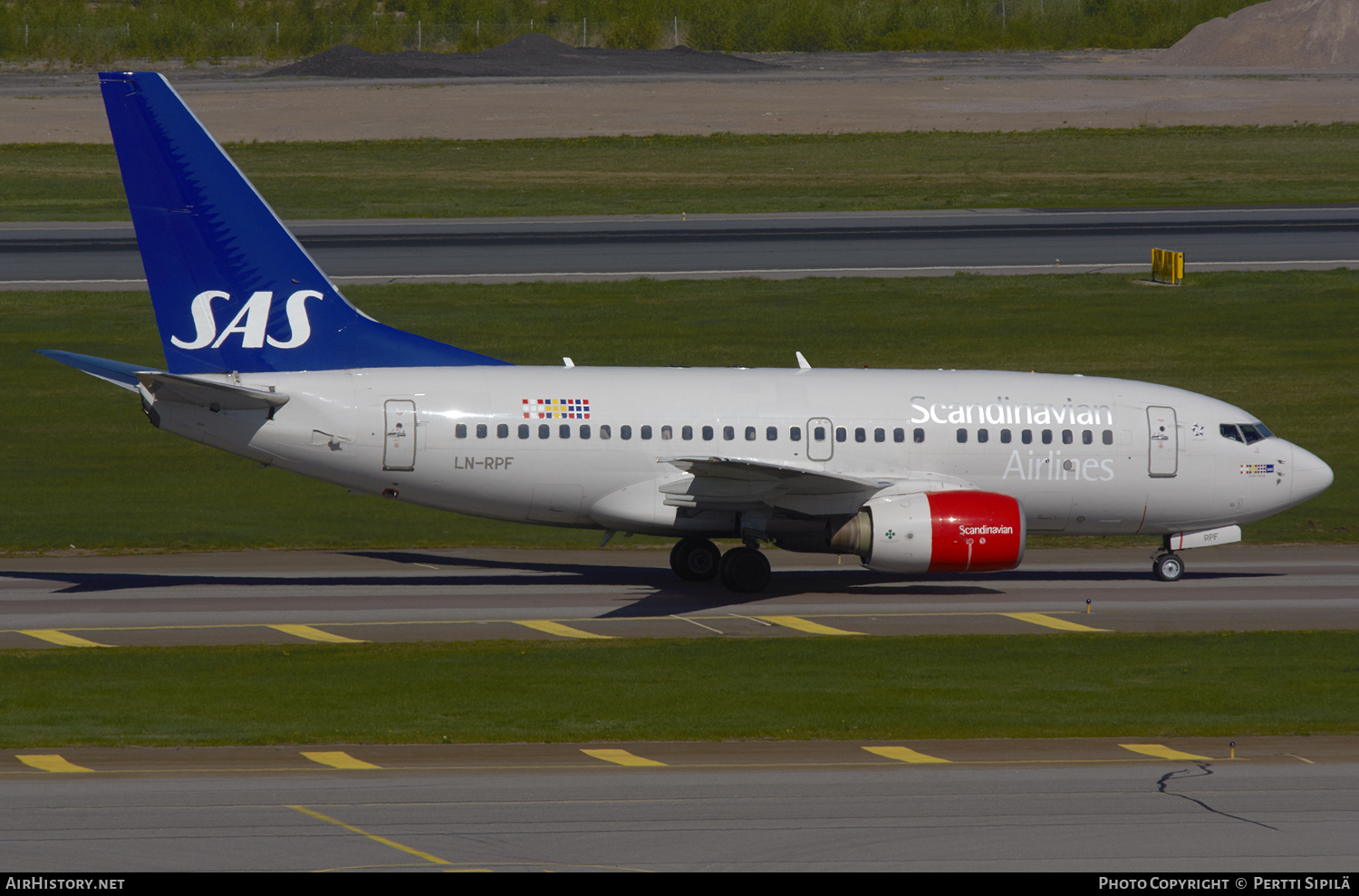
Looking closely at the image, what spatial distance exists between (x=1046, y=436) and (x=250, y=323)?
16.0 m

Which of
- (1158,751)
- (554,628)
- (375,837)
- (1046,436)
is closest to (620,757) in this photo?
(375,837)

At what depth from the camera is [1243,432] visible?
3275 centimetres

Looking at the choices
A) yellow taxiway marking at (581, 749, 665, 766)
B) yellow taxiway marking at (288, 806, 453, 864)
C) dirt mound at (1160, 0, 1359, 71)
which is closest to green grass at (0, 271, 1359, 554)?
yellow taxiway marking at (581, 749, 665, 766)

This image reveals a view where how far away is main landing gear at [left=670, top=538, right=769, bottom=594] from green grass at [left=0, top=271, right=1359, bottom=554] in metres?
5.44

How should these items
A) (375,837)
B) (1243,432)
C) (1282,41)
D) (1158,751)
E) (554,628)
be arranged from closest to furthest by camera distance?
(375,837) < (1158,751) < (554,628) < (1243,432) < (1282,41)

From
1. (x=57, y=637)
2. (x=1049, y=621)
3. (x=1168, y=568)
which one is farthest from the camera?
(x=1168, y=568)

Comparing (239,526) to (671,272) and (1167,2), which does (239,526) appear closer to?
(671,272)

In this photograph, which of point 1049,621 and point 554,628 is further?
point 1049,621

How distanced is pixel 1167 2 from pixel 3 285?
155 m

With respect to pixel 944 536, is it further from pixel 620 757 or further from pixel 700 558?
pixel 620 757

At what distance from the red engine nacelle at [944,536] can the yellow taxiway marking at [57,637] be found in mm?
14056

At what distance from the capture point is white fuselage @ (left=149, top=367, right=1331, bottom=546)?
30016mm

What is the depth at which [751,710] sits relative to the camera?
22656 mm

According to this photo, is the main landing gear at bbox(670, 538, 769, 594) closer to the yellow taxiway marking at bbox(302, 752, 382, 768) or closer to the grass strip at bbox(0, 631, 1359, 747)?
the grass strip at bbox(0, 631, 1359, 747)
